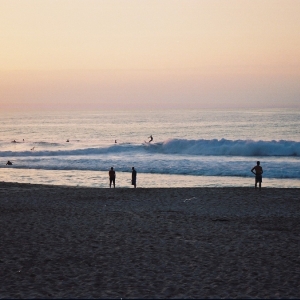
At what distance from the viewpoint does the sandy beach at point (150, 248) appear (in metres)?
8.97

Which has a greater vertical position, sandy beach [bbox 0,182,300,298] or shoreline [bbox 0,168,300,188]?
sandy beach [bbox 0,182,300,298]

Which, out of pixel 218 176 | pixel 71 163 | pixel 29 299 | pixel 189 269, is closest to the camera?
pixel 29 299

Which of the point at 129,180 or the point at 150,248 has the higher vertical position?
the point at 150,248

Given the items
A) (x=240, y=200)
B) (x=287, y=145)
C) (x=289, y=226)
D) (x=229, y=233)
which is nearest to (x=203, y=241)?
(x=229, y=233)

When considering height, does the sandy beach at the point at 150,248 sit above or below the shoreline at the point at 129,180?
above

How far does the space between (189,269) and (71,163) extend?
121 feet

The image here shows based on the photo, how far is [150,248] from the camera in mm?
12062

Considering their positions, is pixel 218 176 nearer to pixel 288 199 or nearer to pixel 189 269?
pixel 288 199

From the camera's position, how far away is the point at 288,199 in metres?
21.6

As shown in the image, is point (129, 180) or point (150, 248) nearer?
point (150, 248)

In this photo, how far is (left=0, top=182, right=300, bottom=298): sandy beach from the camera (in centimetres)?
897

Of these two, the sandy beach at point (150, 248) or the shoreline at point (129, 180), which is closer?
the sandy beach at point (150, 248)

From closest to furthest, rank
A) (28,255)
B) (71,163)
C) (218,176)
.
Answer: (28,255) < (218,176) < (71,163)

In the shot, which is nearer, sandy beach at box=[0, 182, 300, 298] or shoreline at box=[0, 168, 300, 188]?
sandy beach at box=[0, 182, 300, 298]
